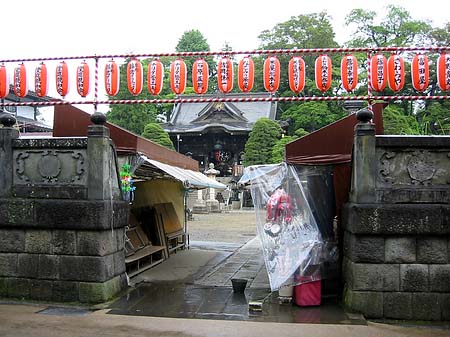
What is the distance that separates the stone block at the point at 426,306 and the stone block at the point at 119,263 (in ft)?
16.3

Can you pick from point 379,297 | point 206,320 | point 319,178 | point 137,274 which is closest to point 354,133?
point 319,178

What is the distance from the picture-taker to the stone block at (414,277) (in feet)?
22.0

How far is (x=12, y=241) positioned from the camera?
7746mm

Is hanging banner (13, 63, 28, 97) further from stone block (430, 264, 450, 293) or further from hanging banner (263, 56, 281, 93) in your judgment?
stone block (430, 264, 450, 293)

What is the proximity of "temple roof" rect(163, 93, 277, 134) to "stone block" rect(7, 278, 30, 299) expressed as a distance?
39614mm

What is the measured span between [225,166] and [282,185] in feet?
136

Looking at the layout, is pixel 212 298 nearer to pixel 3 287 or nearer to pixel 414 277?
pixel 414 277

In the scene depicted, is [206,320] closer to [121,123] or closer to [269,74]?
[269,74]

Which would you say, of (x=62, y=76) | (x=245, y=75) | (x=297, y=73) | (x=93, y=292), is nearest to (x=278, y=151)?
(x=245, y=75)

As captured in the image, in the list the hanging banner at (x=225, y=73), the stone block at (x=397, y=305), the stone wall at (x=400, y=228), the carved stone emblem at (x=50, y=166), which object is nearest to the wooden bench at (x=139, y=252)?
the carved stone emblem at (x=50, y=166)

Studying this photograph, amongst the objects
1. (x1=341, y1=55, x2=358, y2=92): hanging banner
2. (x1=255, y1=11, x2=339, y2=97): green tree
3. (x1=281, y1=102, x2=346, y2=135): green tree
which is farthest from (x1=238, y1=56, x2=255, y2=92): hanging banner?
(x1=255, y1=11, x2=339, y2=97): green tree

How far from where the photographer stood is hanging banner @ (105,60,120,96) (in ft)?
34.9

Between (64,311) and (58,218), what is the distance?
1.51 meters

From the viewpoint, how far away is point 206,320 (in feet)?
21.5
